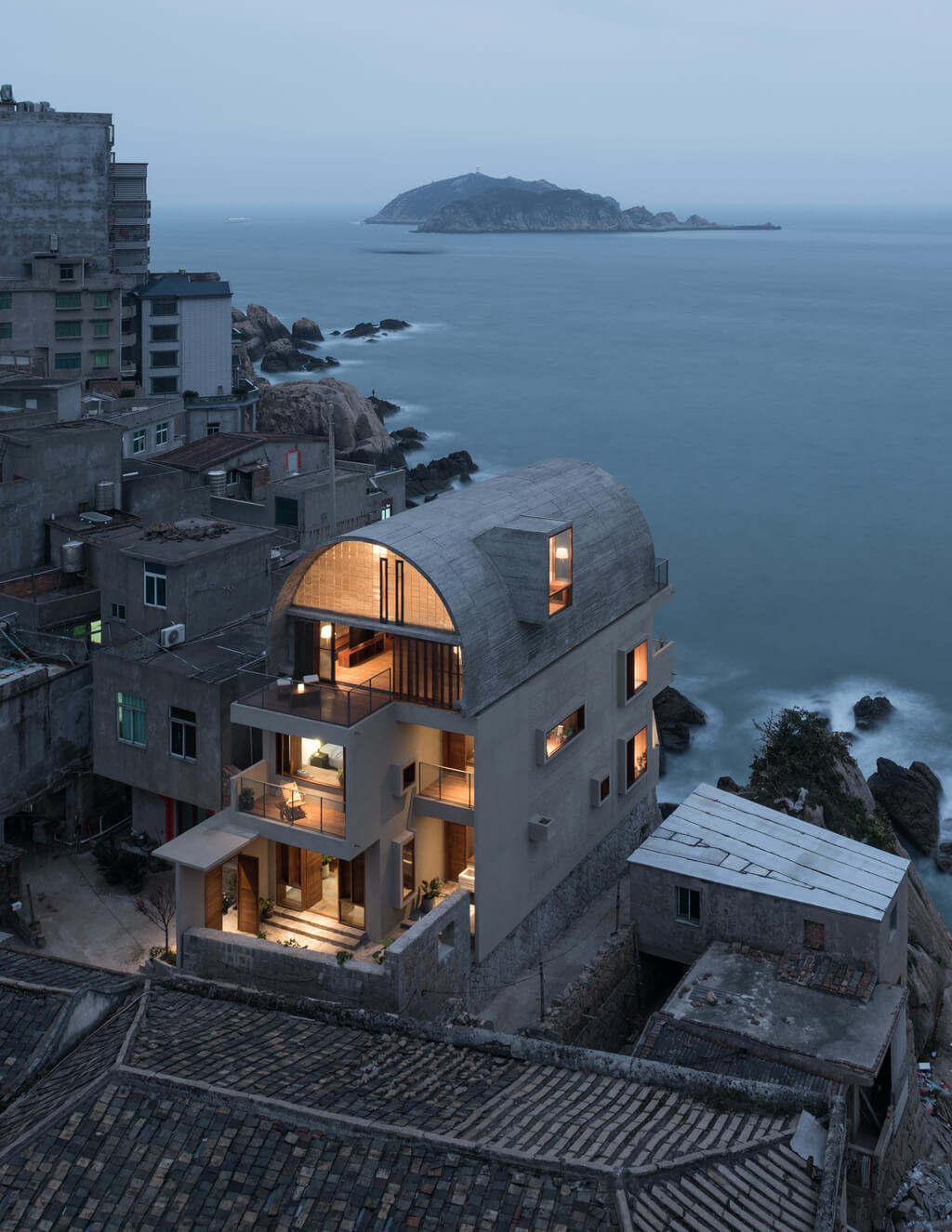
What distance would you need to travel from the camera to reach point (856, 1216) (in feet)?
53.8

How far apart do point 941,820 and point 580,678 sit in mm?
18378

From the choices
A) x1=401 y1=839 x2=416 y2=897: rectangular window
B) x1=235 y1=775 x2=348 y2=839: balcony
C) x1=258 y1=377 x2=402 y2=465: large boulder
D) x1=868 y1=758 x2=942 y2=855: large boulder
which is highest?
x1=258 y1=377 x2=402 y2=465: large boulder

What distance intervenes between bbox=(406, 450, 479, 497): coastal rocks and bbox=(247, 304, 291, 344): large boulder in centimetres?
4218

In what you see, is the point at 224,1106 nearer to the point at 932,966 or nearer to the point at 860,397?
the point at 932,966

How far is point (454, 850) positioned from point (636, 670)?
544cm

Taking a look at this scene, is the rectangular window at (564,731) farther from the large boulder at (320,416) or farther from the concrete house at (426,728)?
the large boulder at (320,416)

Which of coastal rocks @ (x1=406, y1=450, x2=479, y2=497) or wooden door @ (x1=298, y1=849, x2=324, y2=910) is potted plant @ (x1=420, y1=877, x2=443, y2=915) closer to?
wooden door @ (x1=298, y1=849, x2=324, y2=910)

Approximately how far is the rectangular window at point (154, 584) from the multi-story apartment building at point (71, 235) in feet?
97.4

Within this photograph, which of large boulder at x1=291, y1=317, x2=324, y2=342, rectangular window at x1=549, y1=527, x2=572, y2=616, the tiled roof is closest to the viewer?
the tiled roof

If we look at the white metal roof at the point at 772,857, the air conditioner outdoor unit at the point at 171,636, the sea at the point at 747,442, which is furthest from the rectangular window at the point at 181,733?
the sea at the point at 747,442

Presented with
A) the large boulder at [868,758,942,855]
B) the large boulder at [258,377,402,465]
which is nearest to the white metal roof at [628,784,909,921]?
the large boulder at [868,758,942,855]

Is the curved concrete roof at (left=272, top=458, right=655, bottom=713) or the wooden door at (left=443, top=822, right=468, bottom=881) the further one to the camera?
the wooden door at (left=443, top=822, right=468, bottom=881)

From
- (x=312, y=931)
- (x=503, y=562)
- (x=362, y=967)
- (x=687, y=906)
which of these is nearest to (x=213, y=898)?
(x=312, y=931)

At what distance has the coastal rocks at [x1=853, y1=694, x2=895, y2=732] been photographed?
137 ft
